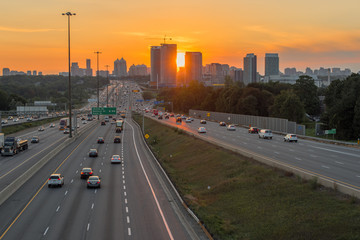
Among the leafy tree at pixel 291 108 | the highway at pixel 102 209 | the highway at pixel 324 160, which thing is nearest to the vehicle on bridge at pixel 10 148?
the highway at pixel 102 209

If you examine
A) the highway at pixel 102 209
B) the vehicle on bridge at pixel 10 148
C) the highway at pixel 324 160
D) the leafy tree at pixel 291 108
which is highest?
the leafy tree at pixel 291 108

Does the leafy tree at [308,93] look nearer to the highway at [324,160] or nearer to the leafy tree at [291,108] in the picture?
the leafy tree at [291,108]

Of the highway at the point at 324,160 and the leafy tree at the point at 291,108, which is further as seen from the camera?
the leafy tree at the point at 291,108

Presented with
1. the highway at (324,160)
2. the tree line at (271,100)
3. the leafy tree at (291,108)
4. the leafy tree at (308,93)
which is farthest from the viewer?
the leafy tree at (308,93)

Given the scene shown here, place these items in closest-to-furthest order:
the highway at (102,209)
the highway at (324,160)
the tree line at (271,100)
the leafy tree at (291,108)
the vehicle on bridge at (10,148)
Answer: the highway at (102,209) < the highway at (324,160) < the vehicle on bridge at (10,148) < the leafy tree at (291,108) < the tree line at (271,100)

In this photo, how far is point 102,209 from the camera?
30.1m

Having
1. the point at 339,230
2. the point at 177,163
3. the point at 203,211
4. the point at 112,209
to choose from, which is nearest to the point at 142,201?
the point at 112,209

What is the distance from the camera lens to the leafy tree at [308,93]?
131 metres

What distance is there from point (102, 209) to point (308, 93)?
11425 cm

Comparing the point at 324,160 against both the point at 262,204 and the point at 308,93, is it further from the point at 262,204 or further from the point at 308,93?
the point at 308,93

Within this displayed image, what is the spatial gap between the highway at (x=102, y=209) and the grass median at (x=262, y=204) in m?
1.99

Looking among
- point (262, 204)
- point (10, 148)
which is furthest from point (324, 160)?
point (10, 148)

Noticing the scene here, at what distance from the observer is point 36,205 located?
31.8 meters

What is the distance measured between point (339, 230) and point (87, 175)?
1176 inches
